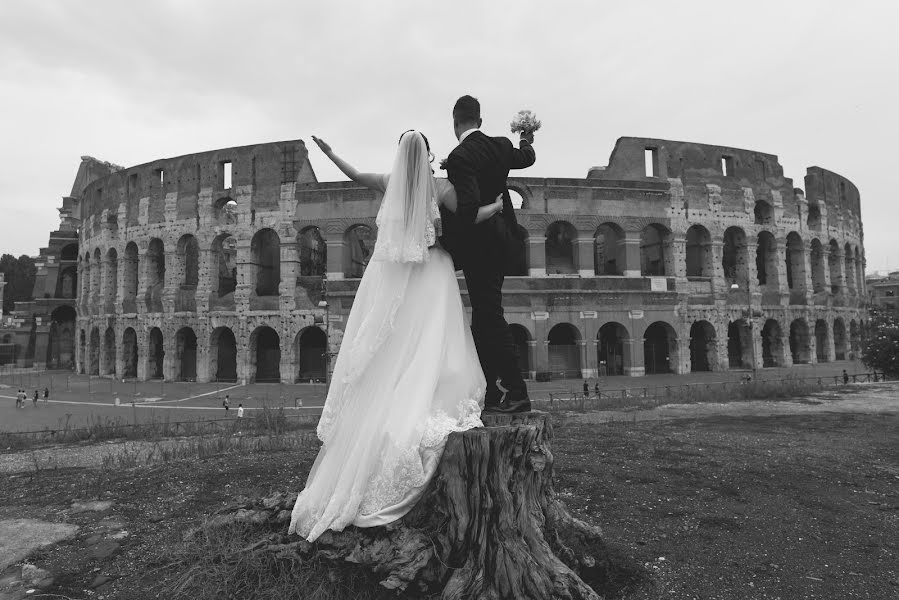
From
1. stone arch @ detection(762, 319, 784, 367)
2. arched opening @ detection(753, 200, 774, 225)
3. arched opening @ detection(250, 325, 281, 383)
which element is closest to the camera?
arched opening @ detection(250, 325, 281, 383)

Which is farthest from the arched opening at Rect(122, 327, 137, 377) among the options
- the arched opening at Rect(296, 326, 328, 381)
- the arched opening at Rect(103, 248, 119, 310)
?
the arched opening at Rect(296, 326, 328, 381)

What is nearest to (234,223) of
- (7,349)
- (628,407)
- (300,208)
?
(300,208)

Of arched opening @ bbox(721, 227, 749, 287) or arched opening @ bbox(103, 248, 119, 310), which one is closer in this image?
arched opening @ bbox(721, 227, 749, 287)

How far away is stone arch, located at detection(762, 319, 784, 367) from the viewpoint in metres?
26.8

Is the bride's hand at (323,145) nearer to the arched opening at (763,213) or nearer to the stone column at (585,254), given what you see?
the stone column at (585,254)

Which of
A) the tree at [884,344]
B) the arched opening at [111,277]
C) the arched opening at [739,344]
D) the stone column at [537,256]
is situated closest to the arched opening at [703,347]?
the arched opening at [739,344]

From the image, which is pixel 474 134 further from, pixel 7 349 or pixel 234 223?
pixel 7 349

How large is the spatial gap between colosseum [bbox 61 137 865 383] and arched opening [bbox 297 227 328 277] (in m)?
0.14

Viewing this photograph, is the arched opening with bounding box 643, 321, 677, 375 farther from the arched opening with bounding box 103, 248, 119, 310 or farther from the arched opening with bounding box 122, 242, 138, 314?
the arched opening with bounding box 103, 248, 119, 310

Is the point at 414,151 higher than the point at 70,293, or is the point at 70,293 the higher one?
the point at 70,293

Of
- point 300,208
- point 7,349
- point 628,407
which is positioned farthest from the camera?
point 7,349

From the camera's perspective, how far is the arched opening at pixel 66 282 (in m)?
39.8

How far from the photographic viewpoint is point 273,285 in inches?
1101

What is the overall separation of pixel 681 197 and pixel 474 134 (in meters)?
25.4
